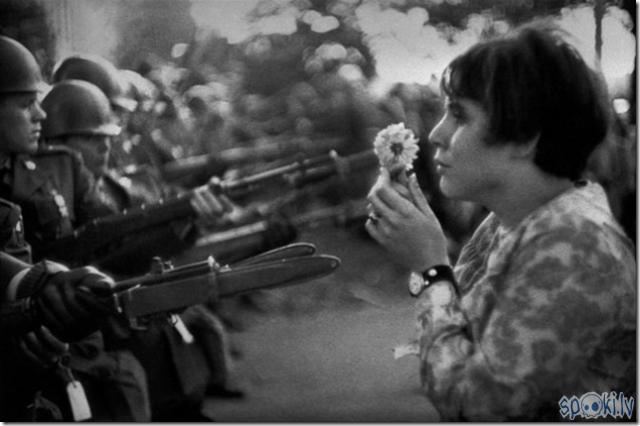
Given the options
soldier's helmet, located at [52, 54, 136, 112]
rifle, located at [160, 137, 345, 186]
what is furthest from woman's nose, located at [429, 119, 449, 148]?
soldier's helmet, located at [52, 54, 136, 112]

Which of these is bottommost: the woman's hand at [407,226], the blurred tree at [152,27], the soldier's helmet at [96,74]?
the woman's hand at [407,226]

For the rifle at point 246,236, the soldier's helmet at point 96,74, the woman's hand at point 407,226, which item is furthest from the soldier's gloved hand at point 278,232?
the soldier's helmet at point 96,74

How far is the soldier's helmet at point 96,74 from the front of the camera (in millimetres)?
2381

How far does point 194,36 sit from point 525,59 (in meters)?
1.00

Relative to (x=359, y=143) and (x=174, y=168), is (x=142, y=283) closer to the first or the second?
(x=174, y=168)

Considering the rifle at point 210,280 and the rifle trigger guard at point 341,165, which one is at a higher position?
the rifle trigger guard at point 341,165

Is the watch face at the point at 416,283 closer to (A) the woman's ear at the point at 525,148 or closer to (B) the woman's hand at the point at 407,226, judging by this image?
(B) the woman's hand at the point at 407,226

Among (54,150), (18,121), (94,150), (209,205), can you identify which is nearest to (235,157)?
(209,205)

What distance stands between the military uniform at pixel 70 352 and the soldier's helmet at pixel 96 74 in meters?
0.21

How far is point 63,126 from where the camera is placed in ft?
7.82

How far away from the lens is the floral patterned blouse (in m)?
1.75

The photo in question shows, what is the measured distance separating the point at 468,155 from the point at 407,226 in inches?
8.8

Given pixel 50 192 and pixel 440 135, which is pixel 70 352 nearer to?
pixel 50 192

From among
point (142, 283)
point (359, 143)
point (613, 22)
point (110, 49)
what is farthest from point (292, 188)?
point (613, 22)
